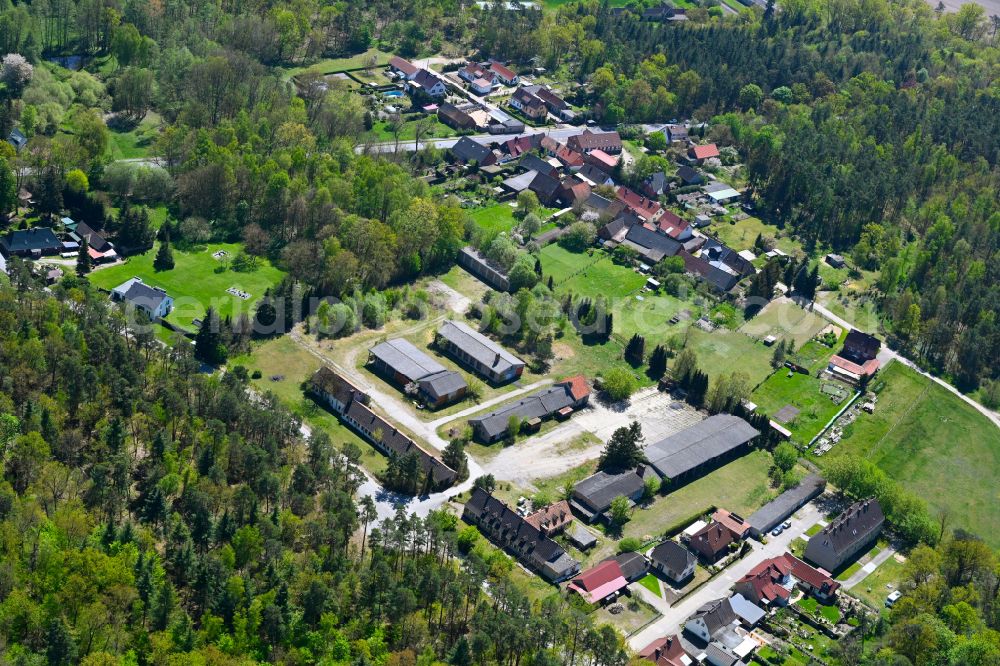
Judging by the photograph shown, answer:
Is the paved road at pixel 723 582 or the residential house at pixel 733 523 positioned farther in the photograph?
the residential house at pixel 733 523

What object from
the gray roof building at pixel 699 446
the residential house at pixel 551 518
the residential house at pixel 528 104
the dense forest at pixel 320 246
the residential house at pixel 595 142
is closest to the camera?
the dense forest at pixel 320 246

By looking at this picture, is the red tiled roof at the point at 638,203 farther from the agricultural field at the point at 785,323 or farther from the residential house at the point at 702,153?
the agricultural field at the point at 785,323

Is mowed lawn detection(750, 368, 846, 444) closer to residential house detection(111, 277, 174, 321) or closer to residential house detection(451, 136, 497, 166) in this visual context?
residential house detection(451, 136, 497, 166)

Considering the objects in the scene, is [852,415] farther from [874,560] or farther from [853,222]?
[853,222]

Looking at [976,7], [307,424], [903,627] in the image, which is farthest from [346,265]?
[976,7]

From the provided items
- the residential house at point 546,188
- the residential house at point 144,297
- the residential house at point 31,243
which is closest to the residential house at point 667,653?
the residential house at point 144,297

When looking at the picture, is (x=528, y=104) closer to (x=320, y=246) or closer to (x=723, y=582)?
(x=320, y=246)

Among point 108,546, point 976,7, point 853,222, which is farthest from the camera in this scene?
point 976,7
